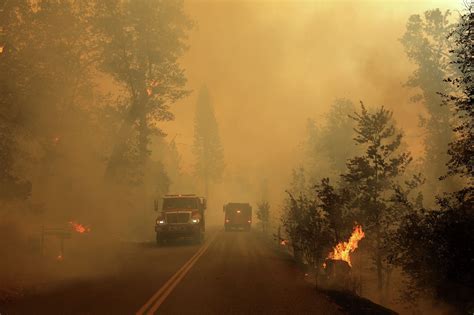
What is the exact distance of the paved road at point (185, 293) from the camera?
9555 millimetres

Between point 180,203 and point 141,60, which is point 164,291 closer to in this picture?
point 180,203

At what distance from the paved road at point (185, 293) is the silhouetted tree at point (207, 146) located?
263ft

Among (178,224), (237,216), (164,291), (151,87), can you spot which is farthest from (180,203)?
(237,216)

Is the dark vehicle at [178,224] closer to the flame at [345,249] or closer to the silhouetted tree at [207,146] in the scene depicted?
the flame at [345,249]

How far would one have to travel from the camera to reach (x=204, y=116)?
331 feet

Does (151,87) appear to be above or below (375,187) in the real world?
above

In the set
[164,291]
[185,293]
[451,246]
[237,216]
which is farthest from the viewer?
[237,216]

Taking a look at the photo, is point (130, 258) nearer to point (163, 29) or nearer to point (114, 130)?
point (114, 130)

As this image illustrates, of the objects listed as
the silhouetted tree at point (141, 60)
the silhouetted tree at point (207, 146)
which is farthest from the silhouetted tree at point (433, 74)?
the silhouetted tree at point (207, 146)

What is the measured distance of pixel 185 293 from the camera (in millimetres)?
11438

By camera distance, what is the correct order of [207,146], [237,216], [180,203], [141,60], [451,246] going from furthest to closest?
[207,146]
[237,216]
[141,60]
[180,203]
[451,246]

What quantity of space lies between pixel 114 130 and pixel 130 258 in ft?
55.0

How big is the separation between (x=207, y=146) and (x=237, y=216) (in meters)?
49.9

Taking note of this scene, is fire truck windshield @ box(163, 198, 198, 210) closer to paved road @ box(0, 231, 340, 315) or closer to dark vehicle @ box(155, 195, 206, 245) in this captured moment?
dark vehicle @ box(155, 195, 206, 245)
